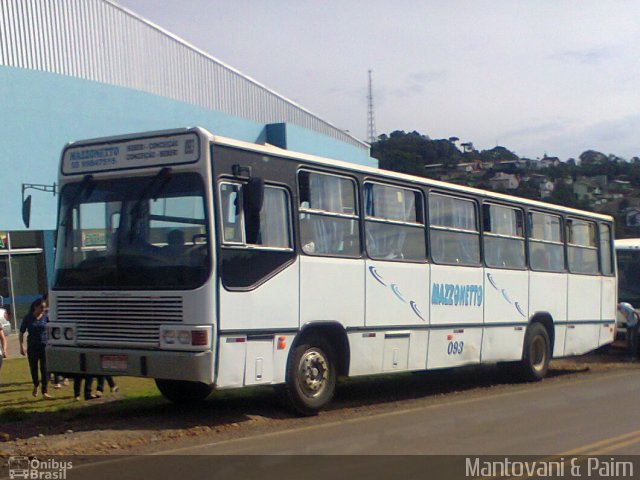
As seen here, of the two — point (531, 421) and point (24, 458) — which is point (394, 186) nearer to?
point (531, 421)

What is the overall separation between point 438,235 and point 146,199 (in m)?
5.34

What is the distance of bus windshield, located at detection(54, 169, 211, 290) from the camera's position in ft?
31.1

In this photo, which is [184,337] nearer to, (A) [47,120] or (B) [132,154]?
(B) [132,154]

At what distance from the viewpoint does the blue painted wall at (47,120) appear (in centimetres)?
2492

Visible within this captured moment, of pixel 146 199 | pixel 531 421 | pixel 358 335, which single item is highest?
pixel 146 199

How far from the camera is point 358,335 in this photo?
453 inches

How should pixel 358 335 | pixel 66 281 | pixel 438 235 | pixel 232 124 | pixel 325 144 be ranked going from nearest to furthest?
pixel 66 281, pixel 358 335, pixel 438 235, pixel 232 124, pixel 325 144

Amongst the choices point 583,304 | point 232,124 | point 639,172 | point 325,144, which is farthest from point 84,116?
point 639,172

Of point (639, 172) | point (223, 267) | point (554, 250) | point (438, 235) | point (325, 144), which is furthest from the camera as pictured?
point (639, 172)

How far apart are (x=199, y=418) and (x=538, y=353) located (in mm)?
8015

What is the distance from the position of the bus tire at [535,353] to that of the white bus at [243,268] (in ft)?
8.58

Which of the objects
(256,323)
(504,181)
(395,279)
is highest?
(504,181)

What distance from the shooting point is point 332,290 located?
36.5 feet

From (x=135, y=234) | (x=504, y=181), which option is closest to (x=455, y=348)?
(x=135, y=234)
